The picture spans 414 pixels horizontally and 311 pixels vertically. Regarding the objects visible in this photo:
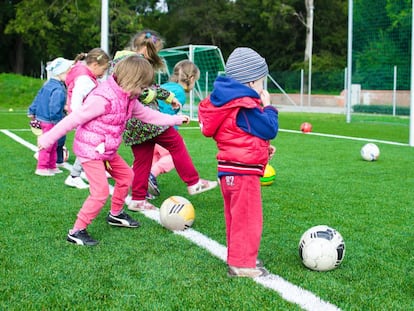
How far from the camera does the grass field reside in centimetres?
335

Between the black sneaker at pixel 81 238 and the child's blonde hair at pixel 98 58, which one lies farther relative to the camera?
the child's blonde hair at pixel 98 58

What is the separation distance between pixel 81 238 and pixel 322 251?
6.12 feet

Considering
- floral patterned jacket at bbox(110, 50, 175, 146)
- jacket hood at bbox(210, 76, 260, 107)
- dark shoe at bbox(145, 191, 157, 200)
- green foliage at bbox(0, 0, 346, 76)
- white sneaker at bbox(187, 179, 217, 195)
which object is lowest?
dark shoe at bbox(145, 191, 157, 200)

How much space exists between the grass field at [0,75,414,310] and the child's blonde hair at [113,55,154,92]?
1.22 metres

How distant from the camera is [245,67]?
3656mm

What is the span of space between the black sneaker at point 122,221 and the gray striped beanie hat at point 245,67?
1930 millimetres

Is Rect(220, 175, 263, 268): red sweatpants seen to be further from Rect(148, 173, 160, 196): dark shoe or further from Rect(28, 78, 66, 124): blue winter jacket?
Rect(28, 78, 66, 124): blue winter jacket

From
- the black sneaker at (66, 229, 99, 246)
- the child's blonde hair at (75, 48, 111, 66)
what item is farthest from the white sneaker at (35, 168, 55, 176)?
the black sneaker at (66, 229, 99, 246)

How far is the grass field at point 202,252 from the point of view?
3.35 m

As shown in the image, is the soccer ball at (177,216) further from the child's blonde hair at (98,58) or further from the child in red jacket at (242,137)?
the child's blonde hair at (98,58)

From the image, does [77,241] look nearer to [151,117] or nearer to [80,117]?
[80,117]

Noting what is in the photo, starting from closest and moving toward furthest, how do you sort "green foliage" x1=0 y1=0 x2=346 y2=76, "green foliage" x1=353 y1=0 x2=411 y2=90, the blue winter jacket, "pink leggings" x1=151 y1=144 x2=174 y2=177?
"pink leggings" x1=151 y1=144 x2=174 y2=177 < the blue winter jacket < "green foliage" x1=353 y1=0 x2=411 y2=90 < "green foliage" x1=0 y1=0 x2=346 y2=76

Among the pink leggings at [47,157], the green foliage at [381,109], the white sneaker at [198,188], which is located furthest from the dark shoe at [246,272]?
the green foliage at [381,109]

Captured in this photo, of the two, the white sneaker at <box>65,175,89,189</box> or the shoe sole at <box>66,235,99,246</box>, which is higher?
the shoe sole at <box>66,235,99,246</box>
